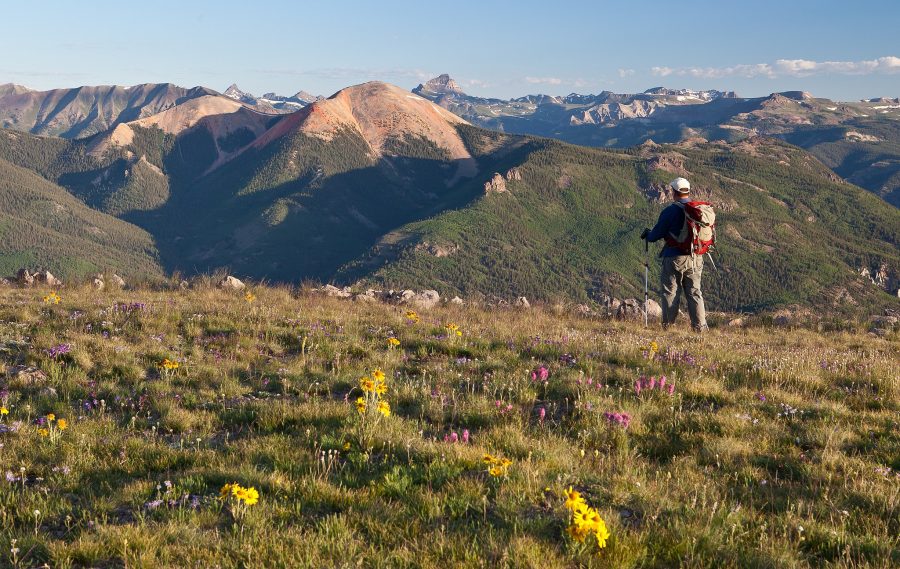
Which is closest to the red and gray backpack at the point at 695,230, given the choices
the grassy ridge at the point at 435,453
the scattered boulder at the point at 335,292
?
the grassy ridge at the point at 435,453

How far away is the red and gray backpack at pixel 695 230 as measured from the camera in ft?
40.5

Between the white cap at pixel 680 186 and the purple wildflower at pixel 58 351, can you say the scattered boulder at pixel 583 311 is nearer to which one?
the white cap at pixel 680 186

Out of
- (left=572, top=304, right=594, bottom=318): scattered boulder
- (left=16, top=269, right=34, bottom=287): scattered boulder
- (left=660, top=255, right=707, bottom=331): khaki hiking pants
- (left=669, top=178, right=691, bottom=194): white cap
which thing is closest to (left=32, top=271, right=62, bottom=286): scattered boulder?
(left=16, top=269, right=34, bottom=287): scattered boulder

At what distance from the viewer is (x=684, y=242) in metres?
12.6

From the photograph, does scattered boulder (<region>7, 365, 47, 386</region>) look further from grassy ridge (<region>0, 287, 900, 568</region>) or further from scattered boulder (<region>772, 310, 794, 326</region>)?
scattered boulder (<region>772, 310, 794, 326</region>)

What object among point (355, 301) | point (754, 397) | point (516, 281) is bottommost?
point (516, 281)

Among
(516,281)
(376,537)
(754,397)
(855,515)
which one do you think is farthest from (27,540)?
(516,281)

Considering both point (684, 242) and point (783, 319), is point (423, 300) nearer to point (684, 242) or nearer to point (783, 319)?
point (684, 242)

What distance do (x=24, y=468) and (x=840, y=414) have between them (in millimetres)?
7815

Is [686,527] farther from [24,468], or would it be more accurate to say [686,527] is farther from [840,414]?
[24,468]

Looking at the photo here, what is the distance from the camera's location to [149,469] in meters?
4.82

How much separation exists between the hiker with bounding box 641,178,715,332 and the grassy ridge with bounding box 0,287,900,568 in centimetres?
342

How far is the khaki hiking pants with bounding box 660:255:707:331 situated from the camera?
12734 mm

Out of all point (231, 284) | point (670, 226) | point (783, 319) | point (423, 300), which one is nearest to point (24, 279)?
point (231, 284)
